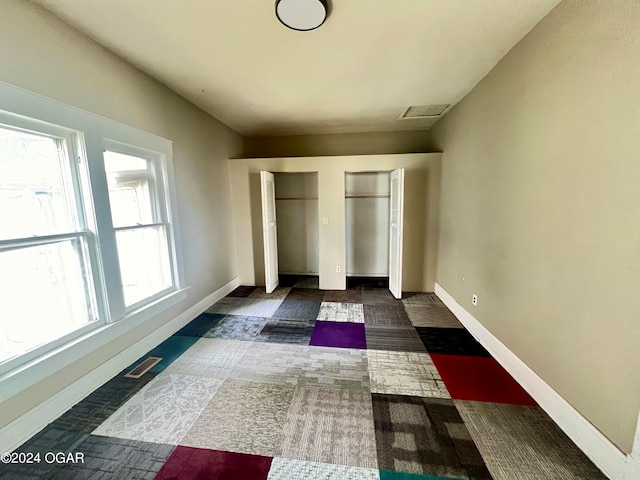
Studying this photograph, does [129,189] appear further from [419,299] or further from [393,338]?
[419,299]

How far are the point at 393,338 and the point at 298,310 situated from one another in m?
1.26

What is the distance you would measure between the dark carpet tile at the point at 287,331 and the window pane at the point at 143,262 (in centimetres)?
116

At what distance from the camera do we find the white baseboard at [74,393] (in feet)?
4.79

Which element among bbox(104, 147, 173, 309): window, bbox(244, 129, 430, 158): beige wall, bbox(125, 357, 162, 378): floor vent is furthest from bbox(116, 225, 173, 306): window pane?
bbox(244, 129, 430, 158): beige wall

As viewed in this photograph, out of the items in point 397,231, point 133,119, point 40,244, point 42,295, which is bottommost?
point 42,295

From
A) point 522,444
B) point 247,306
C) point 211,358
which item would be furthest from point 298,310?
point 522,444

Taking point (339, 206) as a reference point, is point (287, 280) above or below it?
below

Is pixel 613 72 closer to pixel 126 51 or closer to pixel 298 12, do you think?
pixel 298 12

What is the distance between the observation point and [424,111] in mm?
3334

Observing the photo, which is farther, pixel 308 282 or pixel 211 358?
pixel 308 282

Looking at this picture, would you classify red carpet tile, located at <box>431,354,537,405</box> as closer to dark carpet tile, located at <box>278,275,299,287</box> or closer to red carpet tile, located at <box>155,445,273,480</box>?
red carpet tile, located at <box>155,445,273,480</box>

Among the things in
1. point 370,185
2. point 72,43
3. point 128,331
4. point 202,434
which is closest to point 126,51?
point 72,43

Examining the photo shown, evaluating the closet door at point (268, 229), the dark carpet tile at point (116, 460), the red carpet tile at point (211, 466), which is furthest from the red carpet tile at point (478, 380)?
the closet door at point (268, 229)

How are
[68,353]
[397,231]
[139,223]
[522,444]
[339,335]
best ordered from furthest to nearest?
1. [397,231]
2. [339,335]
3. [139,223]
4. [68,353]
5. [522,444]
